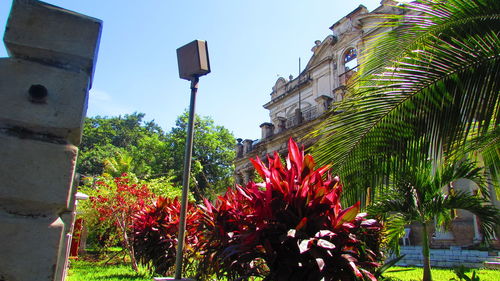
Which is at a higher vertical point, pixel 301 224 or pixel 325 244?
pixel 301 224

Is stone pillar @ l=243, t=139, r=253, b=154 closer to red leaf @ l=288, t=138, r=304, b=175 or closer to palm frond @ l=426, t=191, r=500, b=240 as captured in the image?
palm frond @ l=426, t=191, r=500, b=240

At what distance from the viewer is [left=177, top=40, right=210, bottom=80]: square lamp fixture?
377 cm

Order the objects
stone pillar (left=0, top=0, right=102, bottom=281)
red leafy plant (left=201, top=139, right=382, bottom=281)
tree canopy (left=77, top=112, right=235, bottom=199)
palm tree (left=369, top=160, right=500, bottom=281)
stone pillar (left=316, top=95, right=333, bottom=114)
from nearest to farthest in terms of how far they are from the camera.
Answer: stone pillar (left=0, top=0, right=102, bottom=281) → red leafy plant (left=201, top=139, right=382, bottom=281) → palm tree (left=369, top=160, right=500, bottom=281) → stone pillar (left=316, top=95, right=333, bottom=114) → tree canopy (left=77, top=112, right=235, bottom=199)

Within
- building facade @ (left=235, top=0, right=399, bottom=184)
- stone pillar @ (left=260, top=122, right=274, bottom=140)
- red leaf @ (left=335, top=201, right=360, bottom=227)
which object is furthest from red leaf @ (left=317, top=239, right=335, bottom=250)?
stone pillar @ (left=260, top=122, right=274, bottom=140)

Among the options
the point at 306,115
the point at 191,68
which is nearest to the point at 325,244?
the point at 191,68

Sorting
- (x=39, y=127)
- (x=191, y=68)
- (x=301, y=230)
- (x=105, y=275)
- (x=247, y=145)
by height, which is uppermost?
(x=247, y=145)

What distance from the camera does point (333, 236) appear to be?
8.67 feet

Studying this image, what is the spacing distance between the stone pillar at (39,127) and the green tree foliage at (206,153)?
3078 cm

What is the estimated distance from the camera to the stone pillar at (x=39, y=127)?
1304mm

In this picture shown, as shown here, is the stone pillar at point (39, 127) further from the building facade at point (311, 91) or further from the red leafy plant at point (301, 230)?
the building facade at point (311, 91)

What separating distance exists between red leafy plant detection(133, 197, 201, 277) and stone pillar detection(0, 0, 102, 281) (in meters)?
4.10

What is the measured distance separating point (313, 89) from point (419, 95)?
2160 cm

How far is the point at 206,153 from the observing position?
3359cm

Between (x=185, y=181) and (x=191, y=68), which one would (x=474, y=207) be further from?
(x=191, y=68)
